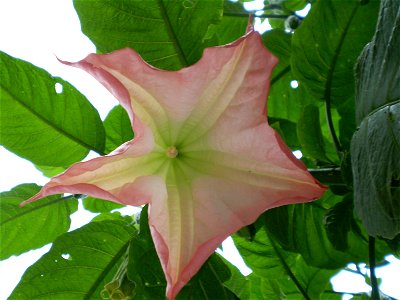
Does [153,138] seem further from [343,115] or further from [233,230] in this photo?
[343,115]

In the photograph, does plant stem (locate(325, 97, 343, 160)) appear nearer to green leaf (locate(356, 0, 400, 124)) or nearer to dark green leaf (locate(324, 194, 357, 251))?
dark green leaf (locate(324, 194, 357, 251))

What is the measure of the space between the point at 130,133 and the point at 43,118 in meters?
0.17

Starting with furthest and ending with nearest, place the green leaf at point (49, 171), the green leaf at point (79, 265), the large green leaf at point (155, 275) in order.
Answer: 1. the green leaf at point (49, 171)
2. the green leaf at point (79, 265)
3. the large green leaf at point (155, 275)

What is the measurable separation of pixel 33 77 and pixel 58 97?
2.1 inches

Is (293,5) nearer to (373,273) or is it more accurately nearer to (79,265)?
(373,273)

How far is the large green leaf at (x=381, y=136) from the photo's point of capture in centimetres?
69

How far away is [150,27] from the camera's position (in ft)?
3.19

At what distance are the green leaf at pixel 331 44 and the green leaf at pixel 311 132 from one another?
0.05m

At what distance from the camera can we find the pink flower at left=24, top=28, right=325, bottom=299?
70 centimetres

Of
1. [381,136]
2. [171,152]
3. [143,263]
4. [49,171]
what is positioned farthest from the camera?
[49,171]

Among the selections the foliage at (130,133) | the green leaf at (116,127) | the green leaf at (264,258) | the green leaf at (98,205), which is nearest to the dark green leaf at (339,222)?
the foliage at (130,133)

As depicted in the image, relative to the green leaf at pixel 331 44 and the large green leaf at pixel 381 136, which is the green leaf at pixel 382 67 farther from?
the green leaf at pixel 331 44

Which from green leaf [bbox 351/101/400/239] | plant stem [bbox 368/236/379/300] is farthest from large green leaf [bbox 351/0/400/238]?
plant stem [bbox 368/236/379/300]

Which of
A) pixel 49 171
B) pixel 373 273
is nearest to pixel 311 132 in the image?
pixel 373 273
